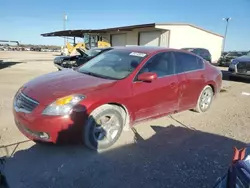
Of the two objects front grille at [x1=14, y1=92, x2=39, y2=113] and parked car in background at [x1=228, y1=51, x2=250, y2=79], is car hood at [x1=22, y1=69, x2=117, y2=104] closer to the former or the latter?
front grille at [x1=14, y1=92, x2=39, y2=113]

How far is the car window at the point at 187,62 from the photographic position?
4.62 metres

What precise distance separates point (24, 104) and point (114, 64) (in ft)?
5.80

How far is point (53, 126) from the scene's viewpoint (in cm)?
302

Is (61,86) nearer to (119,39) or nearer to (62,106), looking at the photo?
(62,106)

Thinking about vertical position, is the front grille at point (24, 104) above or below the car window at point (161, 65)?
below

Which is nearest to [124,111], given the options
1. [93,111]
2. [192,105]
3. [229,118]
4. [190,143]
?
[93,111]

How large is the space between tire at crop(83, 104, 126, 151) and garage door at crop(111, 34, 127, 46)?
2513 cm

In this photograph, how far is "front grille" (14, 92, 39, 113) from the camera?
310 centimetres

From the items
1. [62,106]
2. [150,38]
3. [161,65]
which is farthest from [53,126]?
[150,38]

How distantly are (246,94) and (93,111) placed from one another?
6951mm

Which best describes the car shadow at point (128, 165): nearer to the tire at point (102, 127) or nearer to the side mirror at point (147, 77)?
the tire at point (102, 127)

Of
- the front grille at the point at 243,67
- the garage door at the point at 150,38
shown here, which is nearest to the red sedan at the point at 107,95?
the front grille at the point at 243,67

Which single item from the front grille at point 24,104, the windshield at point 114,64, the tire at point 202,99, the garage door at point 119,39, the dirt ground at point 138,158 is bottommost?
the dirt ground at point 138,158

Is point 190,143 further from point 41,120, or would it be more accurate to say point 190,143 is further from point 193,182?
point 41,120
